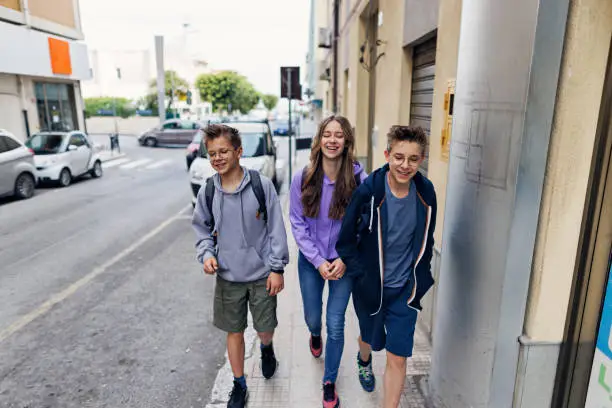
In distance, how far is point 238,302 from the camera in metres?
2.87

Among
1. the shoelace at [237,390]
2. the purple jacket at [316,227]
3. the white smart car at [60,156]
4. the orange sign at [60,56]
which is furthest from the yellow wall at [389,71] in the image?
the orange sign at [60,56]

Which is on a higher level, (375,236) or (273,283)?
(375,236)

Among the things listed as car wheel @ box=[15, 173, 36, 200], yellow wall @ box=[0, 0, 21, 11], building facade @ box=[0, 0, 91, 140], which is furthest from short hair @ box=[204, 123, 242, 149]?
yellow wall @ box=[0, 0, 21, 11]

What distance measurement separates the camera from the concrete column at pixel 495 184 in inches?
75.0

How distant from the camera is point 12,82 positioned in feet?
53.2

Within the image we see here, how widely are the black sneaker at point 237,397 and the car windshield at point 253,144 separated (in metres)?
7.28

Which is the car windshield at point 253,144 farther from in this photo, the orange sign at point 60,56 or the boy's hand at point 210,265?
the orange sign at point 60,56

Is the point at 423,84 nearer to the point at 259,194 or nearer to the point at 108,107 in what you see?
the point at 259,194

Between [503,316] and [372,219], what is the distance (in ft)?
2.70

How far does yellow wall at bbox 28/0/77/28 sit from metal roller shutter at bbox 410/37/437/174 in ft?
55.9

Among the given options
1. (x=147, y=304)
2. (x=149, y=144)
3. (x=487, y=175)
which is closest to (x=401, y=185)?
(x=487, y=175)

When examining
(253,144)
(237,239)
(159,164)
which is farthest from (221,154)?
Result: (159,164)

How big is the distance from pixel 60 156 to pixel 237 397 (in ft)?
38.6

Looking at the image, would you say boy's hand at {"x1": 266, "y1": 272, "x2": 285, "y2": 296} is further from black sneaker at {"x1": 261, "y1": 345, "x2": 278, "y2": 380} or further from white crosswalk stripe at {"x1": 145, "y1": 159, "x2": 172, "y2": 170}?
white crosswalk stripe at {"x1": 145, "y1": 159, "x2": 172, "y2": 170}
